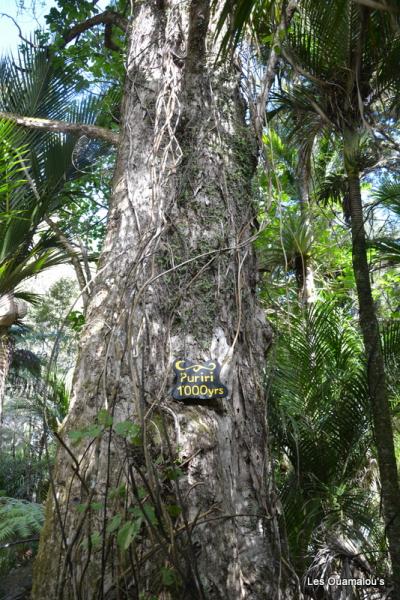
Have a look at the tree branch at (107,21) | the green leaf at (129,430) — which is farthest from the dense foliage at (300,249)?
the green leaf at (129,430)

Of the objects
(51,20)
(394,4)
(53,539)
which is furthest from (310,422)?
(51,20)

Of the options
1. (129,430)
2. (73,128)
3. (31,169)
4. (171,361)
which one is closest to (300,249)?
(73,128)

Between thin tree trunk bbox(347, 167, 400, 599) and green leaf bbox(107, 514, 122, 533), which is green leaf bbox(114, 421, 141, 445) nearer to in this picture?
green leaf bbox(107, 514, 122, 533)

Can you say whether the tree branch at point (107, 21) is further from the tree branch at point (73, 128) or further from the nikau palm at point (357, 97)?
the nikau palm at point (357, 97)

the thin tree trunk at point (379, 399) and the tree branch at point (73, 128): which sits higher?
the tree branch at point (73, 128)

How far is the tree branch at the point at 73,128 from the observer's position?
2.96 metres

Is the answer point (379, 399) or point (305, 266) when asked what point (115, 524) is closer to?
point (379, 399)

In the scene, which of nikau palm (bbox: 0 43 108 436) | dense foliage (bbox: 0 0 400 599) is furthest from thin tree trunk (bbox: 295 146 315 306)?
nikau palm (bbox: 0 43 108 436)

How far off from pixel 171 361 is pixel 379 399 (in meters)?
2.22

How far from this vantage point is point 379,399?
3406 mm

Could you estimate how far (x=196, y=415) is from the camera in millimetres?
1557

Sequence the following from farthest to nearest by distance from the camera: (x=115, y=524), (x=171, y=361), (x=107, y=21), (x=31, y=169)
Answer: (x=107, y=21)
(x=31, y=169)
(x=171, y=361)
(x=115, y=524)

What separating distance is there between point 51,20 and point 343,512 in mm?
5283

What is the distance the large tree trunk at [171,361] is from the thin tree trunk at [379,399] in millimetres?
1714
